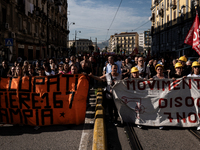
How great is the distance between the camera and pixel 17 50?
74.1 feet

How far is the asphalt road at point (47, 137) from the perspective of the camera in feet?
13.2

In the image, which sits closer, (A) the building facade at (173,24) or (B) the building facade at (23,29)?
(B) the building facade at (23,29)

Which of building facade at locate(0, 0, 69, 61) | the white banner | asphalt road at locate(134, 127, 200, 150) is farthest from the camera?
building facade at locate(0, 0, 69, 61)

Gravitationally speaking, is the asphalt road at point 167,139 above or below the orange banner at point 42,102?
below

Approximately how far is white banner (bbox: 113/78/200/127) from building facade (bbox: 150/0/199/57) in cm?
2250

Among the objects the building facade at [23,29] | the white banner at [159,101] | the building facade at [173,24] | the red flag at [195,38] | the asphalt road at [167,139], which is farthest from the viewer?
the building facade at [173,24]

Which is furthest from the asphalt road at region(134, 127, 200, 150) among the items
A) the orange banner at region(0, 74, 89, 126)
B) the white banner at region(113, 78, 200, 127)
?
the orange banner at region(0, 74, 89, 126)

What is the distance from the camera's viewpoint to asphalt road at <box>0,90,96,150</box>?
4.03 metres

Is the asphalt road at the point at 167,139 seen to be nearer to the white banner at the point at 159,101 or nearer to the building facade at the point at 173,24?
the white banner at the point at 159,101

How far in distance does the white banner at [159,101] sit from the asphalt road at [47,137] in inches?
44.1

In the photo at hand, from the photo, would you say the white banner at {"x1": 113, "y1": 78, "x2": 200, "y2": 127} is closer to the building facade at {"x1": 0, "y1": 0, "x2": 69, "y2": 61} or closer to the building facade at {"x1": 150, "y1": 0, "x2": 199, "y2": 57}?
the building facade at {"x1": 0, "y1": 0, "x2": 69, "y2": 61}

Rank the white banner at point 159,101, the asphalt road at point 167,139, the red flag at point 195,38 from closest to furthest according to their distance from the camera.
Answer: the asphalt road at point 167,139 < the white banner at point 159,101 < the red flag at point 195,38

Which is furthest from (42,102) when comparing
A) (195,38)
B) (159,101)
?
(195,38)

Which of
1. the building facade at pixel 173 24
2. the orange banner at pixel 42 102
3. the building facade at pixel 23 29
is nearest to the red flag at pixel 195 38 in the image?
the orange banner at pixel 42 102
